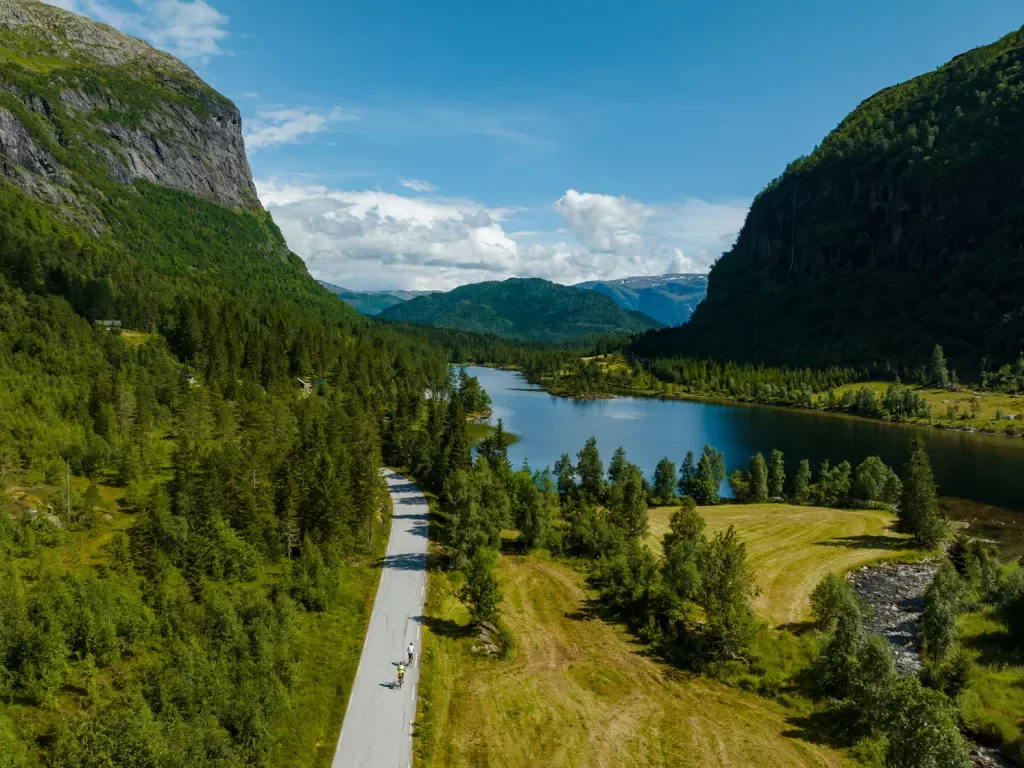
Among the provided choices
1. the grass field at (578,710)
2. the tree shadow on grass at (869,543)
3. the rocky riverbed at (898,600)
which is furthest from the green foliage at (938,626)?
the tree shadow on grass at (869,543)

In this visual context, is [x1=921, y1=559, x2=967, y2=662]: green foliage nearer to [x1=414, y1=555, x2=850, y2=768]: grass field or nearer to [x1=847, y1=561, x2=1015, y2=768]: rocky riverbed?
[x1=847, y1=561, x2=1015, y2=768]: rocky riverbed

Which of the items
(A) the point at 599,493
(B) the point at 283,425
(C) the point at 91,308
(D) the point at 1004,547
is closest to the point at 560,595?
(A) the point at 599,493

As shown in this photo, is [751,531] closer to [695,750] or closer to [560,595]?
[560,595]

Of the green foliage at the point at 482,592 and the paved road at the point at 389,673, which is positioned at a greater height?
the green foliage at the point at 482,592

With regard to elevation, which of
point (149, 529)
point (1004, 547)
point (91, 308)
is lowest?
point (1004, 547)

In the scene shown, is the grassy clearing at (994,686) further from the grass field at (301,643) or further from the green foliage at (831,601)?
the grass field at (301,643)

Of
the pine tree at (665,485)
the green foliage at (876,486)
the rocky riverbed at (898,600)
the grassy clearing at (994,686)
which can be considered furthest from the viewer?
the pine tree at (665,485)
